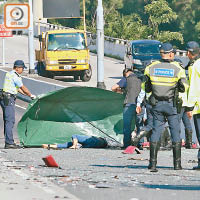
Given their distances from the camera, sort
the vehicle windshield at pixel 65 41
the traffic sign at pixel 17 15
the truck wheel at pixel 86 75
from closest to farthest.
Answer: the vehicle windshield at pixel 65 41, the truck wheel at pixel 86 75, the traffic sign at pixel 17 15

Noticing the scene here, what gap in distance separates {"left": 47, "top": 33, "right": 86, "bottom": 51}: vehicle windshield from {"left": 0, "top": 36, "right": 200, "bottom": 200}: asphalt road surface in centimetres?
2362

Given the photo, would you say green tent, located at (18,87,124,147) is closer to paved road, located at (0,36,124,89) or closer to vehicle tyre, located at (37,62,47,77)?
paved road, located at (0,36,124,89)

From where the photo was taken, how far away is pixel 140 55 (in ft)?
133

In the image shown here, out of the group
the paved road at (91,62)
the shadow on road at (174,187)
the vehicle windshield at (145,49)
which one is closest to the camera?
the shadow on road at (174,187)

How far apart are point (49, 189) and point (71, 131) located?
7704 millimetres

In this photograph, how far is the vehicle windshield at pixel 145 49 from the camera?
41.0 m

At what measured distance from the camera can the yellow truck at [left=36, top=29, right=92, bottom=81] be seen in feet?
128

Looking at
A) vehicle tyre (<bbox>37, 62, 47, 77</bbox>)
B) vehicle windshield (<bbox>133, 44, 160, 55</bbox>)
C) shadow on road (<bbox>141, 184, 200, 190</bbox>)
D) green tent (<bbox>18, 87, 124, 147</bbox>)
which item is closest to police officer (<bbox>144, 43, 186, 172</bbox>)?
shadow on road (<bbox>141, 184, 200, 190</bbox>)

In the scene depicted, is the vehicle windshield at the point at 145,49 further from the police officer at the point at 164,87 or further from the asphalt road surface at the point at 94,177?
the police officer at the point at 164,87

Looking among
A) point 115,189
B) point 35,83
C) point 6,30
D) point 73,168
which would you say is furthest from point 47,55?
point 115,189

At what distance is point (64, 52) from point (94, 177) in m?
29.0

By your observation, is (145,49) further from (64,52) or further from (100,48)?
(100,48)

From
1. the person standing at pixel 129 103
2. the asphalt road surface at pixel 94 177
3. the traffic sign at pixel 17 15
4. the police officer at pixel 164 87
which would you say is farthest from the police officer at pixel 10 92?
the traffic sign at pixel 17 15

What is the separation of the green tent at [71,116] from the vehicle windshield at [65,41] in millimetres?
21588
